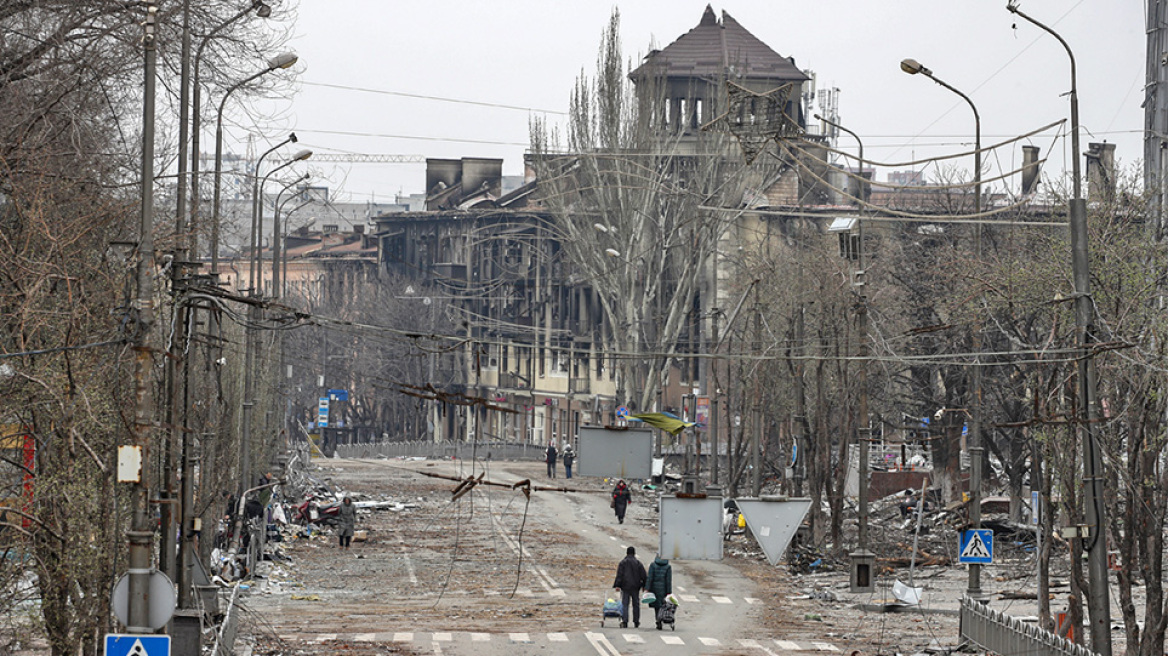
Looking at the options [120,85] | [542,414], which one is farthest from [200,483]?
[542,414]

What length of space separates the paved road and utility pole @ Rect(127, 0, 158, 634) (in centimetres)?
720

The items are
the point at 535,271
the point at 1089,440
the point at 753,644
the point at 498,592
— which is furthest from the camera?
the point at 535,271

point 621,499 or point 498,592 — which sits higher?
point 621,499

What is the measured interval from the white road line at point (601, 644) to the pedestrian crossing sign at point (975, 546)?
5898mm

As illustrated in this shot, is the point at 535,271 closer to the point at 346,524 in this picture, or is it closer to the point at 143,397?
the point at 346,524

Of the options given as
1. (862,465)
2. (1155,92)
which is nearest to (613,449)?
(862,465)

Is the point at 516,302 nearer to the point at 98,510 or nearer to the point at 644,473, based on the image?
the point at 644,473

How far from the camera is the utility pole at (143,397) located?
54.2 feet

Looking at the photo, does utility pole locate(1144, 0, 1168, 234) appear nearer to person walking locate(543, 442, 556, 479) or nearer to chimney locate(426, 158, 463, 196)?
person walking locate(543, 442, 556, 479)

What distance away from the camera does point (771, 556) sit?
28.2m

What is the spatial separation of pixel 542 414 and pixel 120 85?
73149mm

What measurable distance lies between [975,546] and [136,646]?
1493 centimetres

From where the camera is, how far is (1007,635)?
2330 cm

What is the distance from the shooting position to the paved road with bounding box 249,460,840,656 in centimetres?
2694
